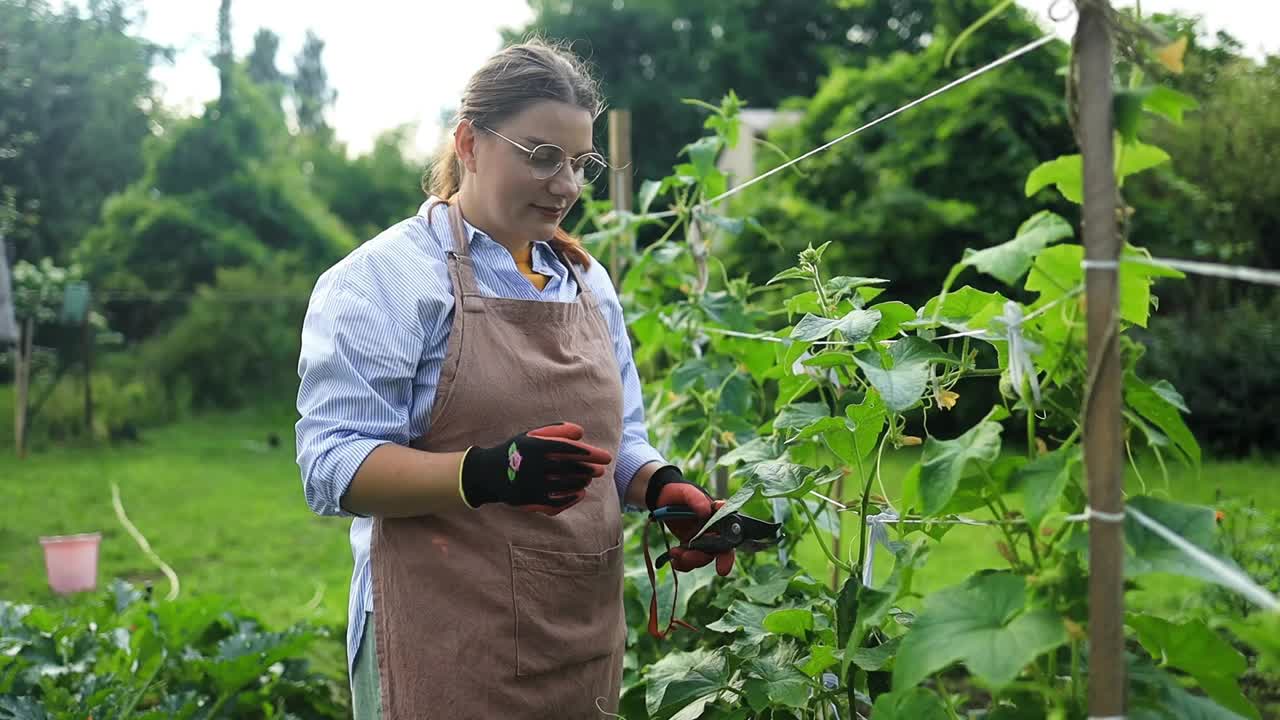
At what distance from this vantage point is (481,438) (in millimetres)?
1736

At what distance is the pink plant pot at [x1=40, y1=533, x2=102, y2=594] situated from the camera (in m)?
4.97

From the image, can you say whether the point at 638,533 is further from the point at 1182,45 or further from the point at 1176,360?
the point at 1176,360

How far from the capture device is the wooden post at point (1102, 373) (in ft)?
3.37

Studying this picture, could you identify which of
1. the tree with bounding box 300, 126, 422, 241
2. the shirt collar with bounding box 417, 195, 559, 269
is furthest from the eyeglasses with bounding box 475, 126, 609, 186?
the tree with bounding box 300, 126, 422, 241

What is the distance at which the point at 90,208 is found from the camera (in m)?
18.9

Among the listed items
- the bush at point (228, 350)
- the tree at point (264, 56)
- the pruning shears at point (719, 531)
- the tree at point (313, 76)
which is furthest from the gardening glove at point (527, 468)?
the tree at point (313, 76)

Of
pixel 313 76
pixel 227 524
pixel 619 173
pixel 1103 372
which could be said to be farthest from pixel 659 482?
pixel 313 76

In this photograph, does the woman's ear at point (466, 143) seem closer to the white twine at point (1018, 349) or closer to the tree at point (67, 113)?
the white twine at point (1018, 349)

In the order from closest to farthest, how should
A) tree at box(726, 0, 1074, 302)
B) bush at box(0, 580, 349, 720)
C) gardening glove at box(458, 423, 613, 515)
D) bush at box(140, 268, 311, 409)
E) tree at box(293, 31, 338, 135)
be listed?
gardening glove at box(458, 423, 613, 515) < bush at box(0, 580, 349, 720) < tree at box(726, 0, 1074, 302) < bush at box(140, 268, 311, 409) < tree at box(293, 31, 338, 135)

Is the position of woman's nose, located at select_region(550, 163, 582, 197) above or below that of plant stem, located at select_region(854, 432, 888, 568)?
above

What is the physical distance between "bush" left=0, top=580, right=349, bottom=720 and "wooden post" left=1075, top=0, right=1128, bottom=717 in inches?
88.0

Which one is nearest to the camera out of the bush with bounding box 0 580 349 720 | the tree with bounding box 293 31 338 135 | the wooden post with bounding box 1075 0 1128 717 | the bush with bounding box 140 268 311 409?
the wooden post with bounding box 1075 0 1128 717

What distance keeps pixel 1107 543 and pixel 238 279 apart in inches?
592

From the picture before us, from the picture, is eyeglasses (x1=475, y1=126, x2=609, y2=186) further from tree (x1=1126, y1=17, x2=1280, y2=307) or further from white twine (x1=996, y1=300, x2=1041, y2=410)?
tree (x1=1126, y1=17, x2=1280, y2=307)
